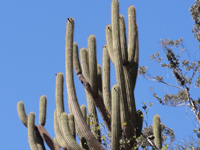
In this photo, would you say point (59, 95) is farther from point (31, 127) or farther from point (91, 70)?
point (31, 127)

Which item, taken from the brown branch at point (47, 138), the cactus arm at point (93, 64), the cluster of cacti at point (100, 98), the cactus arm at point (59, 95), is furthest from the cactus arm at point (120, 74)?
the brown branch at point (47, 138)

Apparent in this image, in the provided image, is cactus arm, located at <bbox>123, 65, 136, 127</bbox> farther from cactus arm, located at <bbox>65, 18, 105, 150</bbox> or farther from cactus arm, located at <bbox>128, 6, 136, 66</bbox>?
cactus arm, located at <bbox>65, 18, 105, 150</bbox>

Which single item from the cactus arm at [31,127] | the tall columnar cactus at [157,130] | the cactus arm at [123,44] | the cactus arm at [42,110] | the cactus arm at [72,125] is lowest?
the tall columnar cactus at [157,130]

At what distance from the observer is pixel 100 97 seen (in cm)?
787

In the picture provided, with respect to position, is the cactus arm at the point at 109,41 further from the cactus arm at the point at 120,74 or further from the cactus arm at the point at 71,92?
the cactus arm at the point at 71,92

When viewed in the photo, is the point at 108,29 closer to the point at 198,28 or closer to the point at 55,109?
the point at 55,109

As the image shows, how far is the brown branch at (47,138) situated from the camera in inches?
319

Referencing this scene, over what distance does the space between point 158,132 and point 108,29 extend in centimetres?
210

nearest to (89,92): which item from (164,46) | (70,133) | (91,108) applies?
(91,108)

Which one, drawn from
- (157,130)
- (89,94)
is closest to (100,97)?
(89,94)

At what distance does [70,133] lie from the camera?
7164 millimetres

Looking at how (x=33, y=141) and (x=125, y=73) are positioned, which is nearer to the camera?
(x=125, y=73)

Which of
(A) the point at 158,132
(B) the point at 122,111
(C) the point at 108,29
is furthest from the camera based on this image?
(C) the point at 108,29

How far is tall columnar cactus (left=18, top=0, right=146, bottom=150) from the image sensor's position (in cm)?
690
